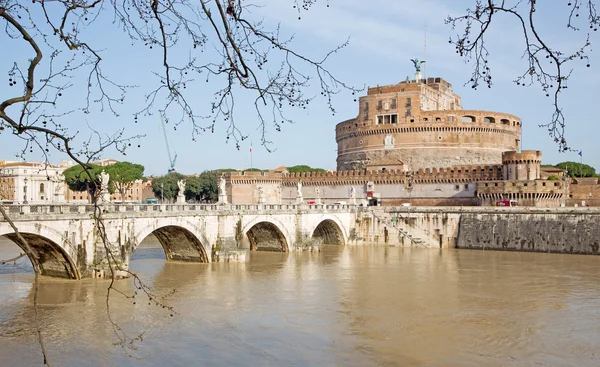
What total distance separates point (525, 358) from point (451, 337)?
268 centimetres

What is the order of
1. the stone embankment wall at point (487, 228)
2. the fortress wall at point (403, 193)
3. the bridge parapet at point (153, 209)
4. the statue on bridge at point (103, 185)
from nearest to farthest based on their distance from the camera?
the statue on bridge at point (103, 185), the bridge parapet at point (153, 209), the stone embankment wall at point (487, 228), the fortress wall at point (403, 193)

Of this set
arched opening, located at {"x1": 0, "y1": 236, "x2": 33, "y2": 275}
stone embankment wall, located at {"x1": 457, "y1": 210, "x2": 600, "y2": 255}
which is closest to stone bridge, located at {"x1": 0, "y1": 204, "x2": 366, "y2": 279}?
arched opening, located at {"x1": 0, "y1": 236, "x2": 33, "y2": 275}

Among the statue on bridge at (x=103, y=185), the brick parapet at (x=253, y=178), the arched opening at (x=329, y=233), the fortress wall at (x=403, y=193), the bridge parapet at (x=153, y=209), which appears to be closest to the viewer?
the statue on bridge at (x=103, y=185)

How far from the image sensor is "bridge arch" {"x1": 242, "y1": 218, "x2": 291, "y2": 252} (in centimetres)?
4222

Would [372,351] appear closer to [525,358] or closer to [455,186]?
[525,358]

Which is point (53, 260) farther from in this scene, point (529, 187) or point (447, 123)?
point (447, 123)

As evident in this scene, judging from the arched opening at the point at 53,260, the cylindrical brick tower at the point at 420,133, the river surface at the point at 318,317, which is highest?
the cylindrical brick tower at the point at 420,133

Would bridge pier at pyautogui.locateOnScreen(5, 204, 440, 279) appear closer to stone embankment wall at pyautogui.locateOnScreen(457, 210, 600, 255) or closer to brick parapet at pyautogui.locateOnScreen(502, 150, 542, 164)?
stone embankment wall at pyautogui.locateOnScreen(457, 210, 600, 255)

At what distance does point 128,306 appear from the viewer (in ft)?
74.5

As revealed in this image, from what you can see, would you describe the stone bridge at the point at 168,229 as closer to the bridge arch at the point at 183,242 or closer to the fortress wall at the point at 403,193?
the bridge arch at the point at 183,242

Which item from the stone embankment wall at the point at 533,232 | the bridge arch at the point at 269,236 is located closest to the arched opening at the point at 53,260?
the bridge arch at the point at 269,236

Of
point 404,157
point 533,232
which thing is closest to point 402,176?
point 404,157

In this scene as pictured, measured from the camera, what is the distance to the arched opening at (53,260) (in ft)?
85.4

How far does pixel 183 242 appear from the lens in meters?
35.7
